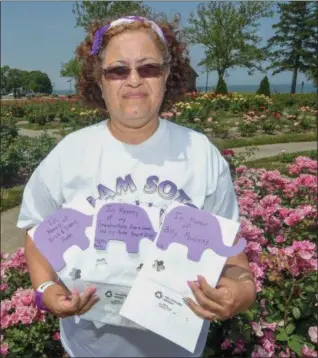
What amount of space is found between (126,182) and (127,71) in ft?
1.11

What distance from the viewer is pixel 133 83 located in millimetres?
1324

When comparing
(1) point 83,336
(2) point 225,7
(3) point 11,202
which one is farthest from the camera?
(2) point 225,7

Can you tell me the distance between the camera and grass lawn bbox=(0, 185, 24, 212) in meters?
5.38

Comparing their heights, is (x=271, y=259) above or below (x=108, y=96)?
below

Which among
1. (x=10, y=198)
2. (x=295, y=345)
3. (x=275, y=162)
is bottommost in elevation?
(x=10, y=198)

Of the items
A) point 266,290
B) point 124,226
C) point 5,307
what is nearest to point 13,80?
point 5,307

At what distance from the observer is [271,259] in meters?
2.18

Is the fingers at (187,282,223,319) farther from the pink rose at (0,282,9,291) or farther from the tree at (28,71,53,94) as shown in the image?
the tree at (28,71,53,94)

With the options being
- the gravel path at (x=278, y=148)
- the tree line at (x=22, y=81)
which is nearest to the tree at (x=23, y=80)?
the tree line at (x=22, y=81)

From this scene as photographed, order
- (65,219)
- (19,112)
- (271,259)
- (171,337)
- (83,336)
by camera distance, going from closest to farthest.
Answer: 1. (171,337)
2. (65,219)
3. (83,336)
4. (271,259)
5. (19,112)

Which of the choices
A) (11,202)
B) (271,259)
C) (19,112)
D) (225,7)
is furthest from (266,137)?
(225,7)

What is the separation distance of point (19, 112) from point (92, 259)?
749 inches

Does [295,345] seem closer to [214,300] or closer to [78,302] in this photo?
[214,300]

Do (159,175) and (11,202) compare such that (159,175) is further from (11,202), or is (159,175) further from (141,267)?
(11,202)
